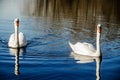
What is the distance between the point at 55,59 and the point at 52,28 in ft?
35.9

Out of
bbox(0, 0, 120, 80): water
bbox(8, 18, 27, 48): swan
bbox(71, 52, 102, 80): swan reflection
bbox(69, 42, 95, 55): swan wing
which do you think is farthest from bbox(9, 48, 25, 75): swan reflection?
bbox(69, 42, 95, 55): swan wing

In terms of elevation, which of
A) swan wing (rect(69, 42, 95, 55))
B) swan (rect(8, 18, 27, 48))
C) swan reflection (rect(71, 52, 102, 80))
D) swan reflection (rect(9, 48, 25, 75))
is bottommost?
swan reflection (rect(71, 52, 102, 80))

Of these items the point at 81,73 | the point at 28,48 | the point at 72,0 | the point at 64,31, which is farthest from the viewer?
the point at 72,0

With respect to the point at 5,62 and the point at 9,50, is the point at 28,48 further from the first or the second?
the point at 5,62

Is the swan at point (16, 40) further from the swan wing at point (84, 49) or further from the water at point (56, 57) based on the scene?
the swan wing at point (84, 49)

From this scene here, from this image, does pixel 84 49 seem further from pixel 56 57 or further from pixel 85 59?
pixel 56 57

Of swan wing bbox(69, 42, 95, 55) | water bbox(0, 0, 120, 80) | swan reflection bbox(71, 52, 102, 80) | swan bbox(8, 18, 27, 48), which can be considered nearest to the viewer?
water bbox(0, 0, 120, 80)

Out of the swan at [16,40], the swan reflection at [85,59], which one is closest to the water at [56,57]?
the swan reflection at [85,59]

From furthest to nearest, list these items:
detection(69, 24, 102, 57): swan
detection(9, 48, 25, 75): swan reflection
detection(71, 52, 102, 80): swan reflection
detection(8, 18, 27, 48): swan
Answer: detection(8, 18, 27, 48): swan
detection(69, 24, 102, 57): swan
detection(71, 52, 102, 80): swan reflection
detection(9, 48, 25, 75): swan reflection

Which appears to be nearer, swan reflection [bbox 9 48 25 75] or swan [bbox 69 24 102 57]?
swan reflection [bbox 9 48 25 75]

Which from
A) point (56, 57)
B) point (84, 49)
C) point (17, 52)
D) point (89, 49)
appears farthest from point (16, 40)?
point (89, 49)

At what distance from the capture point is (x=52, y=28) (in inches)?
1232

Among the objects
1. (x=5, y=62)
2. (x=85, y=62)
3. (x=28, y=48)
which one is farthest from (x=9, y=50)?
(x=85, y=62)

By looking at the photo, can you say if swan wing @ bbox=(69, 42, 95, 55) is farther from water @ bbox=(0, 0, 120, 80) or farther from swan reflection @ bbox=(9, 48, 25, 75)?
swan reflection @ bbox=(9, 48, 25, 75)
